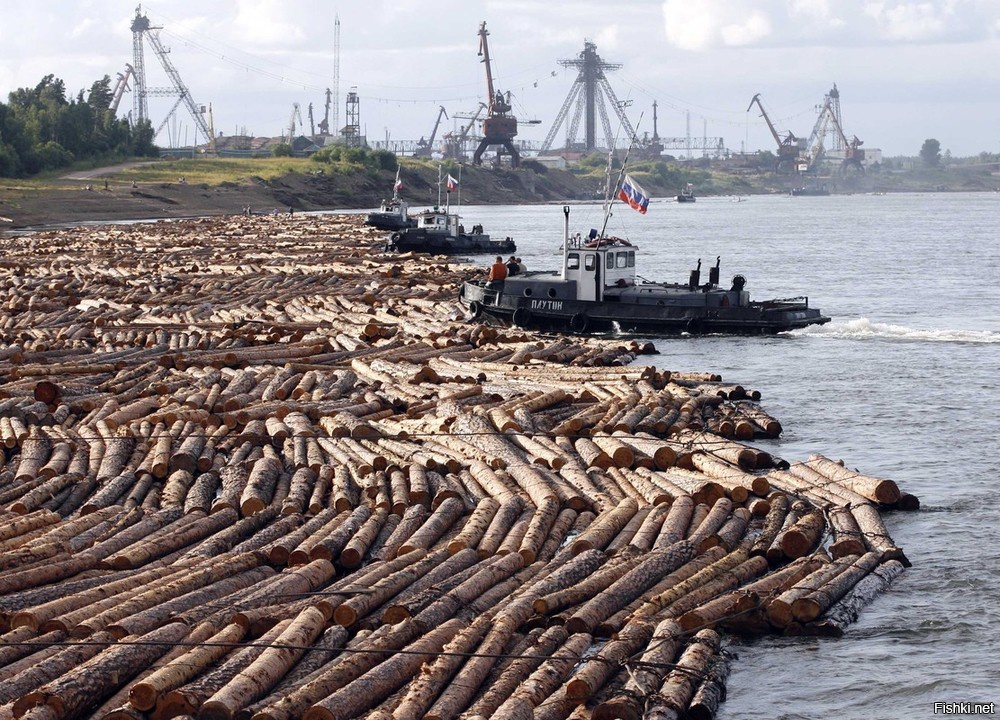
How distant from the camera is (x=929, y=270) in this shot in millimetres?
77625

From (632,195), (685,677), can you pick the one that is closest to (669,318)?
(632,195)

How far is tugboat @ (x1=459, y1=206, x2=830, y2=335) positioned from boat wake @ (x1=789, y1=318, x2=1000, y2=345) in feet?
4.03

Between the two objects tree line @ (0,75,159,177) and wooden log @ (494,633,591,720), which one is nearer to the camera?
wooden log @ (494,633,591,720)

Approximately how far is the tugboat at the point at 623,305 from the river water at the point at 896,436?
26.2 inches

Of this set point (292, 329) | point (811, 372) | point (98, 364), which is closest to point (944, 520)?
point (811, 372)

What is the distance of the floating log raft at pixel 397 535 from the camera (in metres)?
12.3

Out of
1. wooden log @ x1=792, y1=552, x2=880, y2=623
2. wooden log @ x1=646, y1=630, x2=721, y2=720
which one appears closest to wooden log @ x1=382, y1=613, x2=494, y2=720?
wooden log @ x1=646, y1=630, x2=721, y2=720

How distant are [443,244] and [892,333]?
1540 inches

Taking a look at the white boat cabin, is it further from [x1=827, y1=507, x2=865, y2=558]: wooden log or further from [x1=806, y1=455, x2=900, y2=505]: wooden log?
[x1=827, y1=507, x2=865, y2=558]: wooden log

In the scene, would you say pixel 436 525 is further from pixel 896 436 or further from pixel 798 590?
pixel 896 436

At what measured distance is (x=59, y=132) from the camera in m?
148

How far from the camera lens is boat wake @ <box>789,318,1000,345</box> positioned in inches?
1725

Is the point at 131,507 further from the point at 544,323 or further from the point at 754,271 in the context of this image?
the point at 754,271

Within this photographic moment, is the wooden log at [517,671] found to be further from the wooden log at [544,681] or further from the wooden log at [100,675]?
the wooden log at [100,675]
